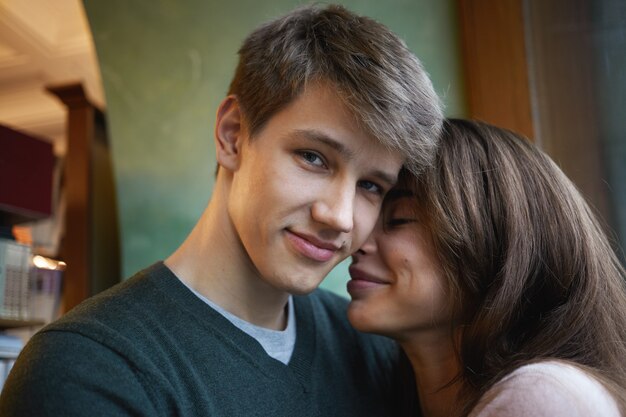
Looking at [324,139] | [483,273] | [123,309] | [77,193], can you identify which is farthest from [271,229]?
[77,193]

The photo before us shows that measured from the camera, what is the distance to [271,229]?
1.16 metres

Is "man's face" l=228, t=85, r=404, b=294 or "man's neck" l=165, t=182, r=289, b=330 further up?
"man's face" l=228, t=85, r=404, b=294

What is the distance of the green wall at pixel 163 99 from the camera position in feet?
7.84

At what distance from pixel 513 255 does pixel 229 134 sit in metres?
0.59

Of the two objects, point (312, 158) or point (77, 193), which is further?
point (77, 193)

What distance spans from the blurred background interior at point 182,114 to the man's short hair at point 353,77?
53cm

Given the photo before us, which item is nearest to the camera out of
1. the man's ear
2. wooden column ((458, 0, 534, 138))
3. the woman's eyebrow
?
the man's ear

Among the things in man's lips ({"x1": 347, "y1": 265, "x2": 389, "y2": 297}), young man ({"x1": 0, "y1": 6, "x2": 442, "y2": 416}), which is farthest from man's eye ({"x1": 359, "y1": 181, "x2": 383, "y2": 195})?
man's lips ({"x1": 347, "y1": 265, "x2": 389, "y2": 297})

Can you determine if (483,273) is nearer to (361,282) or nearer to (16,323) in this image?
(361,282)

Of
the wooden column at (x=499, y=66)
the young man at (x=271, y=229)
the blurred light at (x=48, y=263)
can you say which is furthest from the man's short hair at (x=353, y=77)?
the blurred light at (x=48, y=263)

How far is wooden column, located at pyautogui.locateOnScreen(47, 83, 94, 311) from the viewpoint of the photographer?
2535 mm

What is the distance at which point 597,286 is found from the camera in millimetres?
1261

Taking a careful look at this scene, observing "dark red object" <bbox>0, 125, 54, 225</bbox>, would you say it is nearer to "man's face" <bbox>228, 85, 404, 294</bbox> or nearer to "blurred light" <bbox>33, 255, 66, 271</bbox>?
"blurred light" <bbox>33, 255, 66, 271</bbox>

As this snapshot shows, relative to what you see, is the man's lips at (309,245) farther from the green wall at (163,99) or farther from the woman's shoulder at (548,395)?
the green wall at (163,99)
